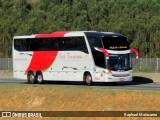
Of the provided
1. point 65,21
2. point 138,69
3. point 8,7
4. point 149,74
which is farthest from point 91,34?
point 8,7

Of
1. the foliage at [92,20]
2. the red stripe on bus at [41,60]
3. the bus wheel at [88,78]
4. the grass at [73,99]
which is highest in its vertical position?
the foliage at [92,20]

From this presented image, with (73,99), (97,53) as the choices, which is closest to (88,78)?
(97,53)

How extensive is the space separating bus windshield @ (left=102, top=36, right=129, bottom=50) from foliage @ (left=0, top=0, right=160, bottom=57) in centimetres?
3209

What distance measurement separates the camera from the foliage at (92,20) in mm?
71938

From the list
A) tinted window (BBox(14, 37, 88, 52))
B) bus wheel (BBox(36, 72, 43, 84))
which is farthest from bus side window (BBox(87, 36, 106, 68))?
→ bus wheel (BBox(36, 72, 43, 84))

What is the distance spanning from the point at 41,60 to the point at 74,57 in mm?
4001

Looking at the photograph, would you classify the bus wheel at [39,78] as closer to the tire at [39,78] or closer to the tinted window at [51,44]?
the tire at [39,78]

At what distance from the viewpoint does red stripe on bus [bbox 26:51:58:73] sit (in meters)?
40.4

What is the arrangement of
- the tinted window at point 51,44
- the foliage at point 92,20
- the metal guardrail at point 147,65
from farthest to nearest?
the foliage at point 92,20 < the metal guardrail at point 147,65 < the tinted window at point 51,44

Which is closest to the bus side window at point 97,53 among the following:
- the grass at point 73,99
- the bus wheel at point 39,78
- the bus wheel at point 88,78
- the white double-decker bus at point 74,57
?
the white double-decker bus at point 74,57

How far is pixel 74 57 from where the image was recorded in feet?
126

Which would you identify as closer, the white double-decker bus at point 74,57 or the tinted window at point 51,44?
the white double-decker bus at point 74,57

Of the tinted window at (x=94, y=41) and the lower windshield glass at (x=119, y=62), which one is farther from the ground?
the tinted window at (x=94, y=41)

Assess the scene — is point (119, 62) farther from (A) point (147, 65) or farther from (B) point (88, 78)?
(A) point (147, 65)
